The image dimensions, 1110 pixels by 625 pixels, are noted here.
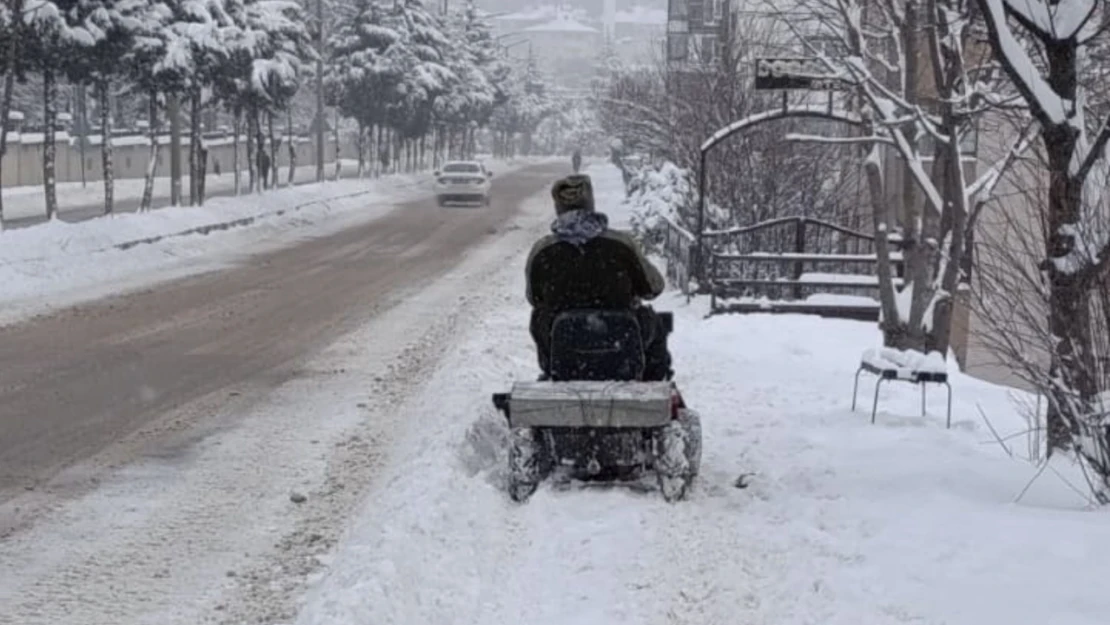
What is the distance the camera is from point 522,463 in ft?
25.2

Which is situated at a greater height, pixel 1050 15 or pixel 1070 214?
pixel 1050 15

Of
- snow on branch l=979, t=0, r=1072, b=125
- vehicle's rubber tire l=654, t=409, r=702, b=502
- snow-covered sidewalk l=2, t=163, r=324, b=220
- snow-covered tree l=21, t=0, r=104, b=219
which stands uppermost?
snow-covered tree l=21, t=0, r=104, b=219

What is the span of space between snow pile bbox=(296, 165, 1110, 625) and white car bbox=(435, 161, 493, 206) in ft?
125

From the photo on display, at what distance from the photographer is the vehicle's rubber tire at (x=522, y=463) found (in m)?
7.68

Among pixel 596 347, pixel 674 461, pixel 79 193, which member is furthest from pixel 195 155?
pixel 674 461

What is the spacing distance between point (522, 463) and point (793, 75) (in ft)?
16.0

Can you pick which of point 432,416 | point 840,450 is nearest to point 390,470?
point 432,416

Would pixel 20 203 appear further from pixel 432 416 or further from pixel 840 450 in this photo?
pixel 840 450

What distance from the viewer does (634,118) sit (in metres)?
31.7

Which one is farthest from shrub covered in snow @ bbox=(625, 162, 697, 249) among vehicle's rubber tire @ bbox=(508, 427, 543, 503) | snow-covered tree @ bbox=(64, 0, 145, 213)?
vehicle's rubber tire @ bbox=(508, 427, 543, 503)

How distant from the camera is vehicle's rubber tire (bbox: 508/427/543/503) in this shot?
768 cm

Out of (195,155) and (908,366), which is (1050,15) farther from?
(195,155)

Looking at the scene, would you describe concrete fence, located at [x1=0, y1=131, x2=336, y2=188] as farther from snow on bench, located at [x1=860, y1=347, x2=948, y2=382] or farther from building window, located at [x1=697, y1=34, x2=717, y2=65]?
snow on bench, located at [x1=860, y1=347, x2=948, y2=382]

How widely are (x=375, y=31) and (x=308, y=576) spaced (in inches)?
2323
